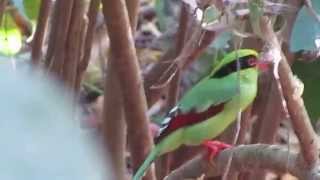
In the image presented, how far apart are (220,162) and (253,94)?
22cm

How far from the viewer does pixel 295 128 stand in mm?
1246

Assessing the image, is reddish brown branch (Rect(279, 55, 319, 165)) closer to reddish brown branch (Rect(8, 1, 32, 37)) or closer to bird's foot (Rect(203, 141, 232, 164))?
bird's foot (Rect(203, 141, 232, 164))

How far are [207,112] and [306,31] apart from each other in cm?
62

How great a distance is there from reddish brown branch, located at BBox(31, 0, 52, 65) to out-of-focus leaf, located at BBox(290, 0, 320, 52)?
0.82 m

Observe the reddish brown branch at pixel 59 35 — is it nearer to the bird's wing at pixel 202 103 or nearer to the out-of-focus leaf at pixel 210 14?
the bird's wing at pixel 202 103

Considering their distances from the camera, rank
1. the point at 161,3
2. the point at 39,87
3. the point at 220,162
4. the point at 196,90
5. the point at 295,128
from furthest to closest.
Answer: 1. the point at 161,3
2. the point at 196,90
3. the point at 39,87
4. the point at 220,162
5. the point at 295,128

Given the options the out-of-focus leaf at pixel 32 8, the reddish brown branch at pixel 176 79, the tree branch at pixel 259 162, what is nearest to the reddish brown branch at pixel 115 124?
the reddish brown branch at pixel 176 79

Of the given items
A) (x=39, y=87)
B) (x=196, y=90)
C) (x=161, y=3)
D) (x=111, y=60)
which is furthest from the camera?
(x=161, y=3)

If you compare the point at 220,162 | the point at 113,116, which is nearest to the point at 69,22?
the point at 113,116

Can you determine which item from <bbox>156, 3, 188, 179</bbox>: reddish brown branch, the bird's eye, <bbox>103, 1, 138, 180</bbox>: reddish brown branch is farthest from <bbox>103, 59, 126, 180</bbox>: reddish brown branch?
the bird's eye

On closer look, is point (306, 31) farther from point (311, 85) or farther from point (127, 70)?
point (127, 70)

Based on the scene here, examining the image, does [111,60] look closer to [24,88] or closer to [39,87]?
[39,87]

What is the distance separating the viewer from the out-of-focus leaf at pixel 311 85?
1.74 metres

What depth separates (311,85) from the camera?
69.3 inches
